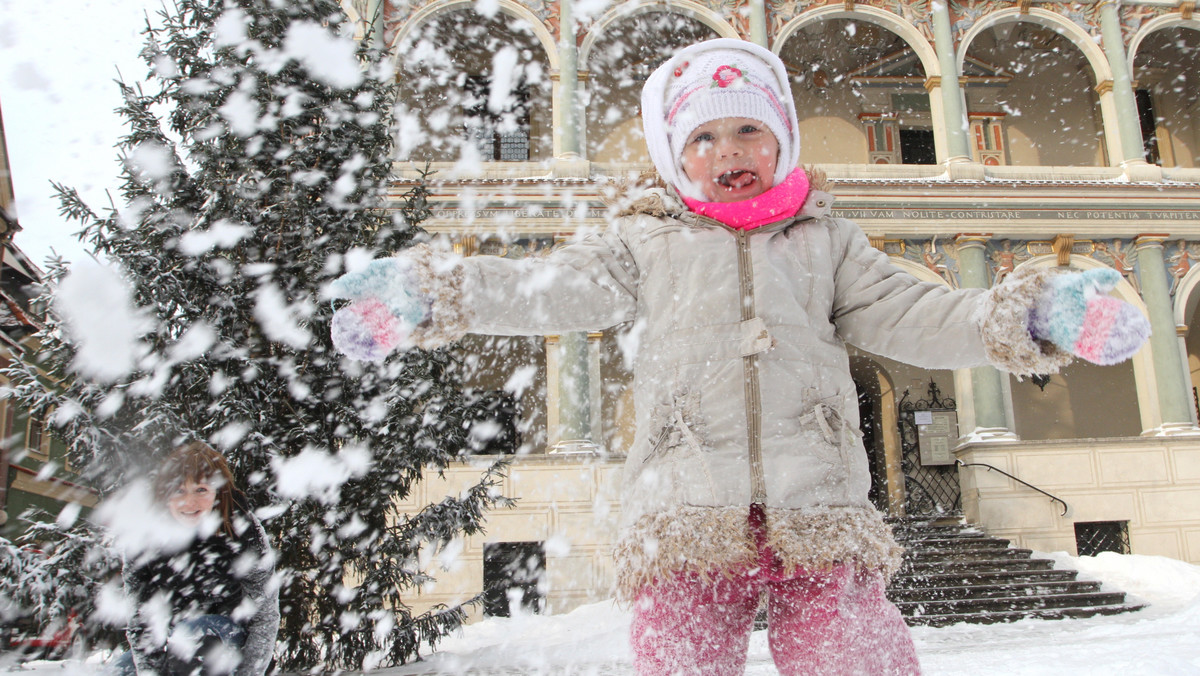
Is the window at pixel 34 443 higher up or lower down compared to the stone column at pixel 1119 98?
lower down

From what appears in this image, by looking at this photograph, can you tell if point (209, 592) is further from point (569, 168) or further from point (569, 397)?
point (569, 168)

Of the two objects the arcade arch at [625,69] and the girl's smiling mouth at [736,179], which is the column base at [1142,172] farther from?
the girl's smiling mouth at [736,179]

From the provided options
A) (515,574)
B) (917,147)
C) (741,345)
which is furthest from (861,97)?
(741,345)

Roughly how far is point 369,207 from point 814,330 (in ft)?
15.6

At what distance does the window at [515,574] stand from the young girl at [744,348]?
10354 millimetres

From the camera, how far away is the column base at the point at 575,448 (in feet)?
40.0

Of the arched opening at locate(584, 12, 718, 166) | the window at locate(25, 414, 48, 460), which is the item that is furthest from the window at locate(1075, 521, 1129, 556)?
the window at locate(25, 414, 48, 460)

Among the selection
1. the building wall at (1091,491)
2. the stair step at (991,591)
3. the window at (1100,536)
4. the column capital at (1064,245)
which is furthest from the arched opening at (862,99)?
the stair step at (991,591)

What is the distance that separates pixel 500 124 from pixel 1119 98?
35.1ft

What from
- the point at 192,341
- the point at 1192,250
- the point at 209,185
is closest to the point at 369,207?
the point at 209,185

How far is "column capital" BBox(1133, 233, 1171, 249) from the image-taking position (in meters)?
13.7

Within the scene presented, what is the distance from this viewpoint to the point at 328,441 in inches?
223

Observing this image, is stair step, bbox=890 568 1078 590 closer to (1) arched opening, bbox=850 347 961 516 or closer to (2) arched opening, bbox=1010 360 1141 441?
(1) arched opening, bbox=850 347 961 516

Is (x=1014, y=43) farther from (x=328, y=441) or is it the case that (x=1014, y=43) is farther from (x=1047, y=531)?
(x=328, y=441)
